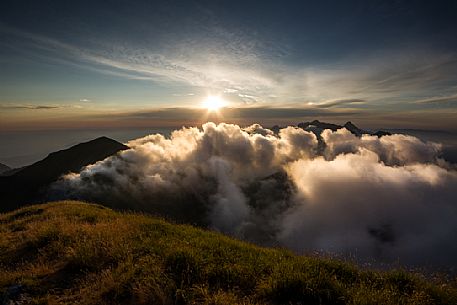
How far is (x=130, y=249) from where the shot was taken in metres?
8.51

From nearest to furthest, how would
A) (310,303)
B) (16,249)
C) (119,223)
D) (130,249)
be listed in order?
1. (310,303)
2. (130,249)
3. (16,249)
4. (119,223)

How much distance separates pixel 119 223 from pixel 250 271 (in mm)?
7291

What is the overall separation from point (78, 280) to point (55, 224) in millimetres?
6822

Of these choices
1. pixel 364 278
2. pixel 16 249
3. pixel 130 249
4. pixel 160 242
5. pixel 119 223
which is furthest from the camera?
pixel 119 223

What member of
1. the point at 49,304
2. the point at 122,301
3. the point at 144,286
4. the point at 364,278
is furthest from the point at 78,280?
the point at 364,278

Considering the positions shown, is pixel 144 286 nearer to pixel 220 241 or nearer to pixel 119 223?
pixel 220 241

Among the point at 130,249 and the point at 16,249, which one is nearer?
the point at 130,249

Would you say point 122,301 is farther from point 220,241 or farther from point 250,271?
point 220,241

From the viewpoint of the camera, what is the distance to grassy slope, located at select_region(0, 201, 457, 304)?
6031mm

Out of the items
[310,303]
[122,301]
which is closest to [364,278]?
[310,303]

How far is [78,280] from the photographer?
7367 mm

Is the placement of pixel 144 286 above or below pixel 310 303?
above

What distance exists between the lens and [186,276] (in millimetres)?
6910

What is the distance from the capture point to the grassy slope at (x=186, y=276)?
603 centimetres
